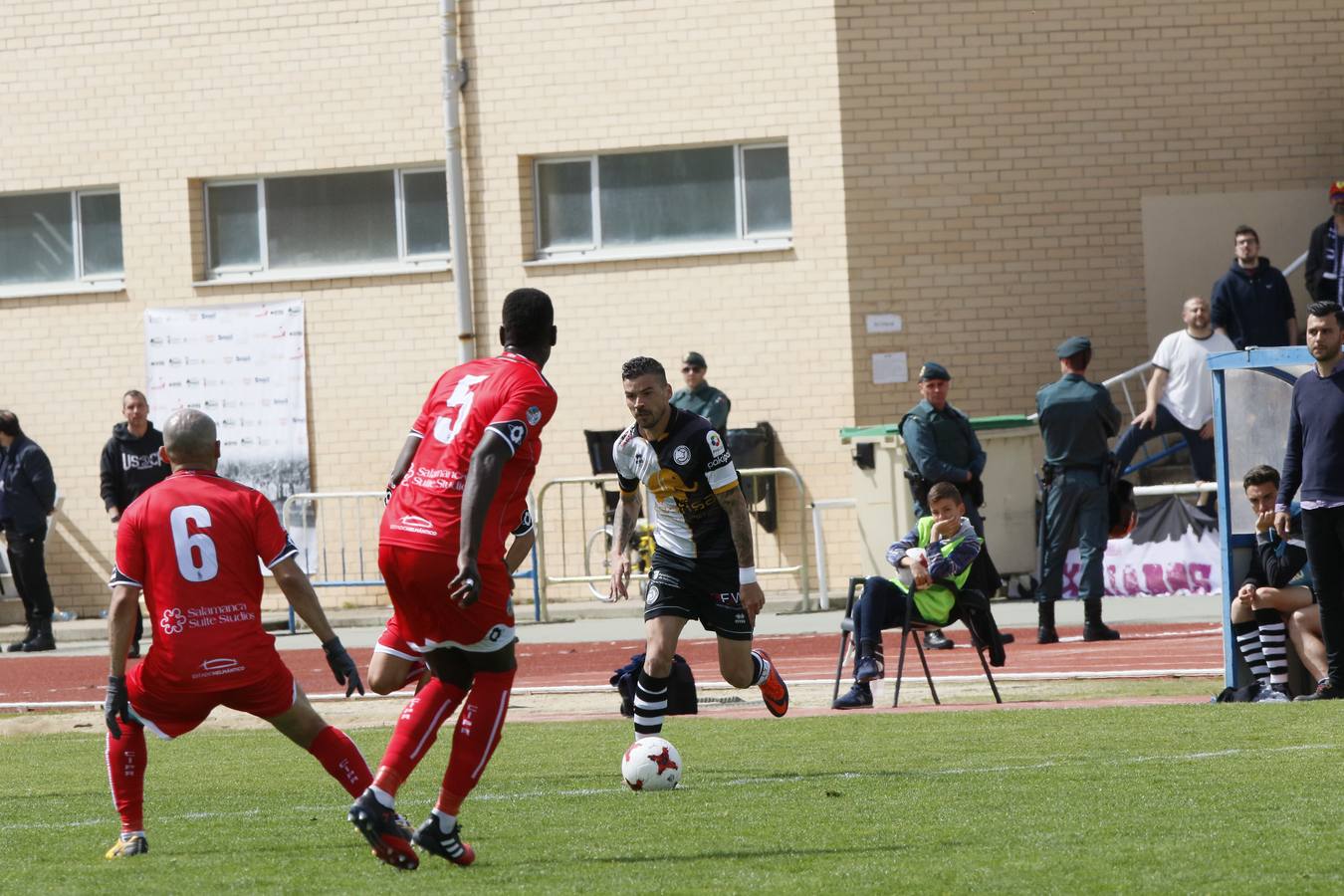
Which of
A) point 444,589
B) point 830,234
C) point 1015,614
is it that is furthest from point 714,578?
point 830,234

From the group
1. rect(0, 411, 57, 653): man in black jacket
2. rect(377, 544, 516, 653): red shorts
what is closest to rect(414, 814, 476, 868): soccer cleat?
rect(377, 544, 516, 653): red shorts

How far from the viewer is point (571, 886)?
6.57 meters

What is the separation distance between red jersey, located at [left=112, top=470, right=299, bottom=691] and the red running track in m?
7.40

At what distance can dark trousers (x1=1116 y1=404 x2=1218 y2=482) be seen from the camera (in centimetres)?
1962

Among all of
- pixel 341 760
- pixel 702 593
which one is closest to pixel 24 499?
pixel 702 593

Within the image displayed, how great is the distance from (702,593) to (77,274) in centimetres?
1565

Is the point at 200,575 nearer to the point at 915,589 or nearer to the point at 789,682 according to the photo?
the point at 915,589

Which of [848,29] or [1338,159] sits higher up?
[848,29]

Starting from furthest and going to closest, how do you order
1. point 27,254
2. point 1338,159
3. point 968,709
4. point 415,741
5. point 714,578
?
point 27,254
point 1338,159
point 968,709
point 714,578
point 415,741

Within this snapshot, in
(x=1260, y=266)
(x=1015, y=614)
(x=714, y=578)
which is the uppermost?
(x=1260, y=266)

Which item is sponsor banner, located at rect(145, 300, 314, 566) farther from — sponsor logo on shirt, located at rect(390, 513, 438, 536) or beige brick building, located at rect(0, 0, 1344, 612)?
sponsor logo on shirt, located at rect(390, 513, 438, 536)

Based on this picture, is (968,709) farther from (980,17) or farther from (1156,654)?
(980,17)

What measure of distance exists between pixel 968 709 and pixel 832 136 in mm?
9910

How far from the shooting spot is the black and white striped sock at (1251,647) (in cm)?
1215
